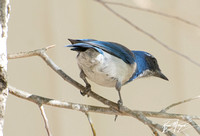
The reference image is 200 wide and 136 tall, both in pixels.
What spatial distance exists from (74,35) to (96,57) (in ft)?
5.05

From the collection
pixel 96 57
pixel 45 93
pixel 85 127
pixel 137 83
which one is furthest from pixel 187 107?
pixel 96 57

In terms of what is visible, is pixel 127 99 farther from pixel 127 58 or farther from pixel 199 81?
pixel 127 58

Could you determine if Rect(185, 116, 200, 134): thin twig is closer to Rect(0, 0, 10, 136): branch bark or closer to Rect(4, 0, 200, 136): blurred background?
Rect(0, 0, 10, 136): branch bark

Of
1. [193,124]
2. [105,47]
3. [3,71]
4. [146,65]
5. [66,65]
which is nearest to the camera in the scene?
[3,71]

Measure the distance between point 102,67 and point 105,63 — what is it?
4cm

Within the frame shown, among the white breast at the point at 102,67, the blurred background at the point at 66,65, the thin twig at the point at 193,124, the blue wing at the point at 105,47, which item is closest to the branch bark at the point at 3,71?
the blue wing at the point at 105,47

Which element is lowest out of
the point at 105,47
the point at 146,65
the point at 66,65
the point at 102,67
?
the point at 66,65

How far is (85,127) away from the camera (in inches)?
172

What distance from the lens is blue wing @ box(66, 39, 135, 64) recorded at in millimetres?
2481

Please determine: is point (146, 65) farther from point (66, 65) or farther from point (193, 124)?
point (193, 124)

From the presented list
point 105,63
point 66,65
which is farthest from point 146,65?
point 66,65

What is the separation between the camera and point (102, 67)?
9.17ft

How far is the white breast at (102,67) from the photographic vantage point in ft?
8.95

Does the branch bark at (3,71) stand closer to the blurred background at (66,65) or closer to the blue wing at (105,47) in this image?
the blue wing at (105,47)
